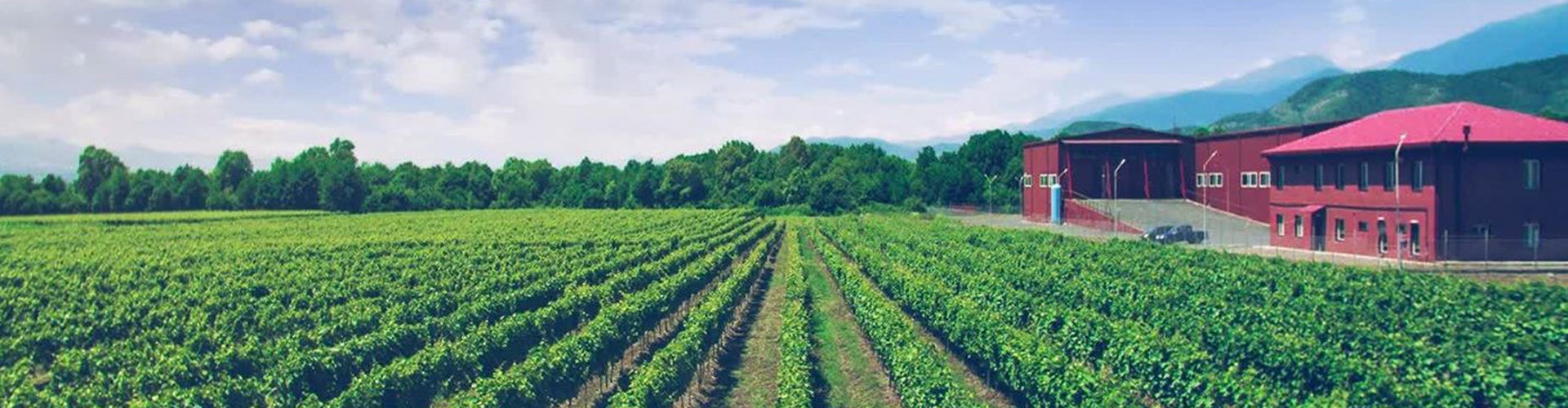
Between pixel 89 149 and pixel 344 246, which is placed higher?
pixel 89 149

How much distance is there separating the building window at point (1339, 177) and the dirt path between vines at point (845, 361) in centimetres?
2919

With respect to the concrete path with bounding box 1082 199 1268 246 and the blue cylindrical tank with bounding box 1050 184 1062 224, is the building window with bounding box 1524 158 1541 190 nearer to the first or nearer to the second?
the concrete path with bounding box 1082 199 1268 246

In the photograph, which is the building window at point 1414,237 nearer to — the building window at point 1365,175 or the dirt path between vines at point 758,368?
the building window at point 1365,175

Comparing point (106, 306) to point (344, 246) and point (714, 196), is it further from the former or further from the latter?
point (714, 196)

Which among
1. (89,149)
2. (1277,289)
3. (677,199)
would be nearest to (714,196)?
(677,199)

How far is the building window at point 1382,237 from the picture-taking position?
4538cm

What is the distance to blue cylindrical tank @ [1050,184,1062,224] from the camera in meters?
76.1

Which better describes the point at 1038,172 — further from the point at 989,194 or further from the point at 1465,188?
the point at 1465,188

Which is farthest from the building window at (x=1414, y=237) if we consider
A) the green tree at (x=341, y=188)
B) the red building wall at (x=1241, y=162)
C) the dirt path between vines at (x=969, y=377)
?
the green tree at (x=341, y=188)

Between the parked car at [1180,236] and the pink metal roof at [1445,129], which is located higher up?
the pink metal roof at [1445,129]

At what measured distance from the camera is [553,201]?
140000 millimetres

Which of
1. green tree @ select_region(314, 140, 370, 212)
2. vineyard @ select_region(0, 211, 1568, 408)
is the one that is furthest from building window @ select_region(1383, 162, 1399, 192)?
green tree @ select_region(314, 140, 370, 212)

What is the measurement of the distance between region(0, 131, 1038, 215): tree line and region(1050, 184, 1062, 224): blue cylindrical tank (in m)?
29.3

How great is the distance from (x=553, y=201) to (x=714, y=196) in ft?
86.2
